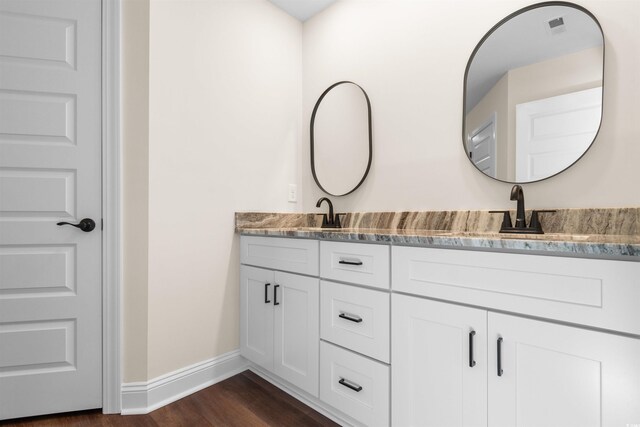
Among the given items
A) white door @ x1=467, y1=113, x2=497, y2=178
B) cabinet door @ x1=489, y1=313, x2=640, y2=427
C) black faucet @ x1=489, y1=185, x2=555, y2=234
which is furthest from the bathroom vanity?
→ white door @ x1=467, y1=113, x2=497, y2=178

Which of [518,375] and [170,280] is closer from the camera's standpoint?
[518,375]

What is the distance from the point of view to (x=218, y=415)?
175 centimetres

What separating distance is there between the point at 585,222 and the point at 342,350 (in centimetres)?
112

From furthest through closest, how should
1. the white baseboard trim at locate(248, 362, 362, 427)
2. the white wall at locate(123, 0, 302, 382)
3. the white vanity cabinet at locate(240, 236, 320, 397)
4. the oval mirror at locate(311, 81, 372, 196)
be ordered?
the oval mirror at locate(311, 81, 372, 196) < the white wall at locate(123, 0, 302, 382) < the white vanity cabinet at locate(240, 236, 320, 397) < the white baseboard trim at locate(248, 362, 362, 427)

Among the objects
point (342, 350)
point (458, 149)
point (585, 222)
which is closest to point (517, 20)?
point (458, 149)

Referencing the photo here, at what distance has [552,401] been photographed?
102 centimetres

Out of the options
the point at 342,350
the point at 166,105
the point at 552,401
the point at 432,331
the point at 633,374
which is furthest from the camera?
the point at 166,105

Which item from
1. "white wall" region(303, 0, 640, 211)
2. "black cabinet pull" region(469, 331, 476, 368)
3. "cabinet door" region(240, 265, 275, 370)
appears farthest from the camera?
"cabinet door" region(240, 265, 275, 370)

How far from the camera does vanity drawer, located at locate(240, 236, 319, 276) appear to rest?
5.77 feet

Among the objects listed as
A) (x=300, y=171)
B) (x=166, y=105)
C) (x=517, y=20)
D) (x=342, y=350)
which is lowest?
(x=342, y=350)

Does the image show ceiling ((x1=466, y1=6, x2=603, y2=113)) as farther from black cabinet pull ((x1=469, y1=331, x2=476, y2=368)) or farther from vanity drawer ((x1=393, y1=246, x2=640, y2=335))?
black cabinet pull ((x1=469, y1=331, x2=476, y2=368))

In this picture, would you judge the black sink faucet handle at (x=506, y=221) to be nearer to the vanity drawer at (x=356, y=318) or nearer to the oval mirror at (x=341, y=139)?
the vanity drawer at (x=356, y=318)

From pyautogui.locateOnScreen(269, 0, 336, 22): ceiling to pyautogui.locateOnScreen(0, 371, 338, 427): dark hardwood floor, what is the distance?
246cm

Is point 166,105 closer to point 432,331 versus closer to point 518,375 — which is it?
point 432,331
